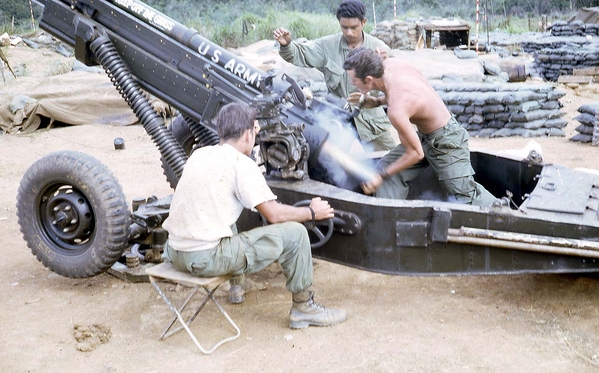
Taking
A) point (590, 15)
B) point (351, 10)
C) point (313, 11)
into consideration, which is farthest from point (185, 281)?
point (313, 11)

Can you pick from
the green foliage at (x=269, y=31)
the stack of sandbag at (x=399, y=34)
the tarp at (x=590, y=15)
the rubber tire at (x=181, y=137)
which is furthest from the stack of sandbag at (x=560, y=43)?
the rubber tire at (x=181, y=137)

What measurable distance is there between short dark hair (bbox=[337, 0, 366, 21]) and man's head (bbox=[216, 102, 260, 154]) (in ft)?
6.81

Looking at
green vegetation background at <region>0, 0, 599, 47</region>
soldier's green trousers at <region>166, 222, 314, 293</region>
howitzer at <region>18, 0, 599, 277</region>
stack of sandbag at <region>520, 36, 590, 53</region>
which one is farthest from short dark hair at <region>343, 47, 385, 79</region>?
green vegetation background at <region>0, 0, 599, 47</region>

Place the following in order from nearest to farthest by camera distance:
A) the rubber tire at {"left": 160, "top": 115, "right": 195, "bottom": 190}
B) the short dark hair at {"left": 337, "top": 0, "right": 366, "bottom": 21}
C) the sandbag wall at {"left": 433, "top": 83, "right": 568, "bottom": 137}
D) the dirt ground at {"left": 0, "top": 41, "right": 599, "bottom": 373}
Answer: the dirt ground at {"left": 0, "top": 41, "right": 599, "bottom": 373} → the short dark hair at {"left": 337, "top": 0, "right": 366, "bottom": 21} → the rubber tire at {"left": 160, "top": 115, "right": 195, "bottom": 190} → the sandbag wall at {"left": 433, "top": 83, "right": 568, "bottom": 137}

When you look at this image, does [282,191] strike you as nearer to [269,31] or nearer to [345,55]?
[345,55]

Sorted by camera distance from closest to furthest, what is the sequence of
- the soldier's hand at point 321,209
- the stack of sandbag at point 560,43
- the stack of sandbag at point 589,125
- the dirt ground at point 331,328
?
the dirt ground at point 331,328 → the soldier's hand at point 321,209 → the stack of sandbag at point 589,125 → the stack of sandbag at point 560,43

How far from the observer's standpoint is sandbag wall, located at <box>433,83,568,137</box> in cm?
974

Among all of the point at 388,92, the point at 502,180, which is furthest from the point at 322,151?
the point at 502,180

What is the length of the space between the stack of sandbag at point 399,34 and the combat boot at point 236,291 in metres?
16.6

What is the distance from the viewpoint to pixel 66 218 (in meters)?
5.08

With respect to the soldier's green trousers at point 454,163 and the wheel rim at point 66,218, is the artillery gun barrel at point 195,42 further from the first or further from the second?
the wheel rim at point 66,218

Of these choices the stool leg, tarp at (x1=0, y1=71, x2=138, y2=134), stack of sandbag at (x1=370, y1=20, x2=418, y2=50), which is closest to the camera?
the stool leg

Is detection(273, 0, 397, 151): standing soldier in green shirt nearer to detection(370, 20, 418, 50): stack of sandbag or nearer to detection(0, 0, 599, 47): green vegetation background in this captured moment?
detection(370, 20, 418, 50): stack of sandbag

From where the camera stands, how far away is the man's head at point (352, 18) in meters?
5.80
